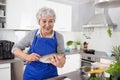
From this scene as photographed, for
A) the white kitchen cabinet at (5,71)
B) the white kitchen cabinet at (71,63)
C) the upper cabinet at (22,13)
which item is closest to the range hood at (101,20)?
the white kitchen cabinet at (71,63)

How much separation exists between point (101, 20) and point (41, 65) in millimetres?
2281

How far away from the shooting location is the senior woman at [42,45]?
1.46 meters

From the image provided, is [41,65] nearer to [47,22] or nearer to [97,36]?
[47,22]

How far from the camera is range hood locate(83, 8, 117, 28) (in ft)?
10.6

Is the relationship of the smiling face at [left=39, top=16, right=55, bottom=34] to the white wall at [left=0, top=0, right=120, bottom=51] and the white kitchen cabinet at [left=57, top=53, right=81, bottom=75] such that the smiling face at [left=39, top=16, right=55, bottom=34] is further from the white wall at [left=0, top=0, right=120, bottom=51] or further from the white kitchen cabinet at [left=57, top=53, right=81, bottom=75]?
the white kitchen cabinet at [left=57, top=53, right=81, bottom=75]

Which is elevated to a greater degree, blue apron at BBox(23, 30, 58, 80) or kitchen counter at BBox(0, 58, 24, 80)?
blue apron at BBox(23, 30, 58, 80)

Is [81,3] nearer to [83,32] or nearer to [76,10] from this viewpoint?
[76,10]

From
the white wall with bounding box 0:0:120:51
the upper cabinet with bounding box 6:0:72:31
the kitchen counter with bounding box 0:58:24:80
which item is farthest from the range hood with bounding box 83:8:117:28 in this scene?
the kitchen counter with bounding box 0:58:24:80

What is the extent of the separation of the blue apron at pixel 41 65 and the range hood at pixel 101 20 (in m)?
2.00

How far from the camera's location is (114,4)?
1500mm

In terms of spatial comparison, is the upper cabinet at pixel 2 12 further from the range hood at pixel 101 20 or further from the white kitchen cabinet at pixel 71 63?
the range hood at pixel 101 20

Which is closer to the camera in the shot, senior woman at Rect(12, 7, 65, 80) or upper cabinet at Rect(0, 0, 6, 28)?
senior woman at Rect(12, 7, 65, 80)

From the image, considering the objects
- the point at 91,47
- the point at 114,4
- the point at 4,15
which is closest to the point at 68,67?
the point at 91,47

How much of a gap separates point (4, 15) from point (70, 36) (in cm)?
198
